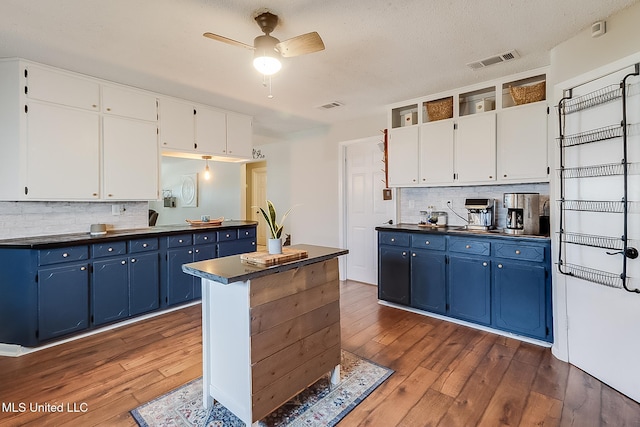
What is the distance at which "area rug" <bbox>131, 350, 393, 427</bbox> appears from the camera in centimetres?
184

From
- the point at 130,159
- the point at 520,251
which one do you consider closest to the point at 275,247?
the point at 520,251

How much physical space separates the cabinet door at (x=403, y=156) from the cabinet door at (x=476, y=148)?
51 cm

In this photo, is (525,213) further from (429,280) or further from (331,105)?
(331,105)

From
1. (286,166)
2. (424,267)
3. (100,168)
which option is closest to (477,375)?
(424,267)

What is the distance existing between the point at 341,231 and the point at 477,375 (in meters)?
2.91

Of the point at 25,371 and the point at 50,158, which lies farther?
the point at 50,158

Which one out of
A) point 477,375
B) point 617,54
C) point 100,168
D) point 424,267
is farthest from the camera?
point 424,267

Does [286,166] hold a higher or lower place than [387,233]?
higher

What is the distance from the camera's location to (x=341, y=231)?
4977 millimetres

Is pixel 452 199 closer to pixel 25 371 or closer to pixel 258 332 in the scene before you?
pixel 258 332

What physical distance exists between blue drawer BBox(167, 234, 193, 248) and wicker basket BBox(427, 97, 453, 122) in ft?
10.5

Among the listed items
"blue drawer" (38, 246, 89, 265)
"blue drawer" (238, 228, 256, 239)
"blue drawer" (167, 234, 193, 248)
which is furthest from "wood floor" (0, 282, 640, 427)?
"blue drawer" (238, 228, 256, 239)

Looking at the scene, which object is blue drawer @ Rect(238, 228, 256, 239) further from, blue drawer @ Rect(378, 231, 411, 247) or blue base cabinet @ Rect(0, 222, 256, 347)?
blue drawer @ Rect(378, 231, 411, 247)

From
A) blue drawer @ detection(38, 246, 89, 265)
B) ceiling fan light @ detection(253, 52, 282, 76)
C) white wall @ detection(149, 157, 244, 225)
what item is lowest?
blue drawer @ detection(38, 246, 89, 265)
